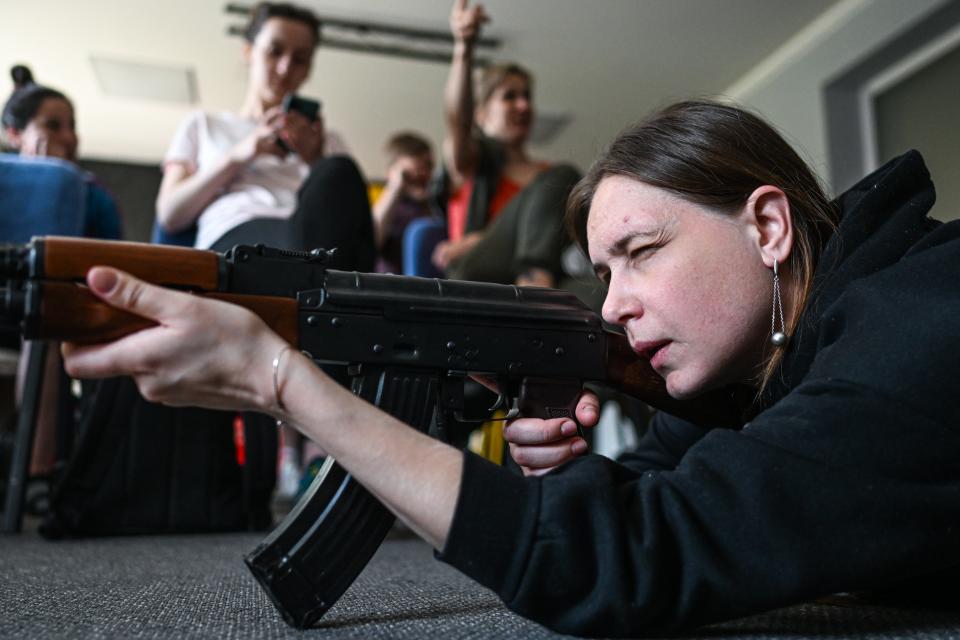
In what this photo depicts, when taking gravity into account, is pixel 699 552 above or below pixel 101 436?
above

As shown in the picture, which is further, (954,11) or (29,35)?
(29,35)

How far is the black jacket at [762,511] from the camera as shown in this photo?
62cm

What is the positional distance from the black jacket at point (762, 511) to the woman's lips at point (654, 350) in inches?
8.4

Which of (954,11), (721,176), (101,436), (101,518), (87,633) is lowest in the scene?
(101,518)

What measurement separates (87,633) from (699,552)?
0.49 metres

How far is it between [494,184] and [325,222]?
81cm

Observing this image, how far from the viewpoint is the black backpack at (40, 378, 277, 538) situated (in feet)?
5.43

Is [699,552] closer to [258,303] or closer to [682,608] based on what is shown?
[682,608]

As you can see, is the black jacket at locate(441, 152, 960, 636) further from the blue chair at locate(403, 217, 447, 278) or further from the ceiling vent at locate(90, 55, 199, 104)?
the ceiling vent at locate(90, 55, 199, 104)

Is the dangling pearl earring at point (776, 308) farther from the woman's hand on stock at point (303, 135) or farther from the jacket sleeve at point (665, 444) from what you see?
the woman's hand on stock at point (303, 135)

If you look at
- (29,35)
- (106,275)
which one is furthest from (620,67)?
(106,275)

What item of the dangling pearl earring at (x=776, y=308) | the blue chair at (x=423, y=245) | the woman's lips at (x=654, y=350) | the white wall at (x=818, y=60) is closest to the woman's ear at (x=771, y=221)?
the dangling pearl earring at (x=776, y=308)

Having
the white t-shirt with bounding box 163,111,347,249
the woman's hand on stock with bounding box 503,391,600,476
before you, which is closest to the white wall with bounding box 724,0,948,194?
the white t-shirt with bounding box 163,111,347,249

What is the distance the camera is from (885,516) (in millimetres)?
631
